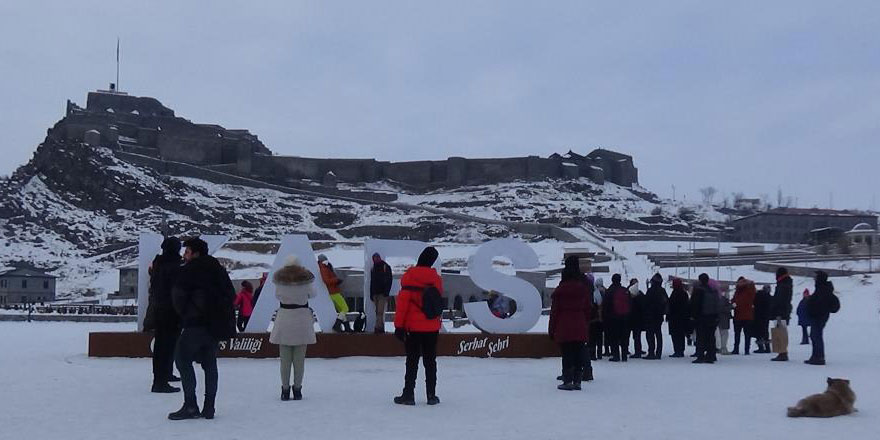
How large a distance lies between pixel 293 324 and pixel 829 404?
4529 mm

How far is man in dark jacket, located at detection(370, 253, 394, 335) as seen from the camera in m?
12.8

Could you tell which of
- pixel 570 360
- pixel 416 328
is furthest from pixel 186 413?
pixel 570 360

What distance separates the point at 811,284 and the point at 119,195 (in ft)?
172

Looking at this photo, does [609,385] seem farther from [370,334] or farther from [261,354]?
[261,354]

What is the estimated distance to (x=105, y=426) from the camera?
673 cm

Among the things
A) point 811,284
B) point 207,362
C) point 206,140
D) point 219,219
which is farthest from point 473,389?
point 206,140

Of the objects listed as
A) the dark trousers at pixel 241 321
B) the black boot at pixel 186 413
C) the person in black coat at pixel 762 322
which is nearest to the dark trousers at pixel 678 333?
the person in black coat at pixel 762 322

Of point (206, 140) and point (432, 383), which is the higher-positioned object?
point (206, 140)

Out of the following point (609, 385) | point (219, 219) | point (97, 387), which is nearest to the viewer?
point (97, 387)

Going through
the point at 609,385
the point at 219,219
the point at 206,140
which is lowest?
the point at 609,385

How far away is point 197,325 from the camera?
23.2 feet

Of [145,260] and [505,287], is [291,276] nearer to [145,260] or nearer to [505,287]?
[145,260]

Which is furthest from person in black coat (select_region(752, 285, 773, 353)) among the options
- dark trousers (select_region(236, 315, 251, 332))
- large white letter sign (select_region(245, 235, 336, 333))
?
dark trousers (select_region(236, 315, 251, 332))

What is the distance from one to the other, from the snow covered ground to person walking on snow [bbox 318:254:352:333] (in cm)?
125
